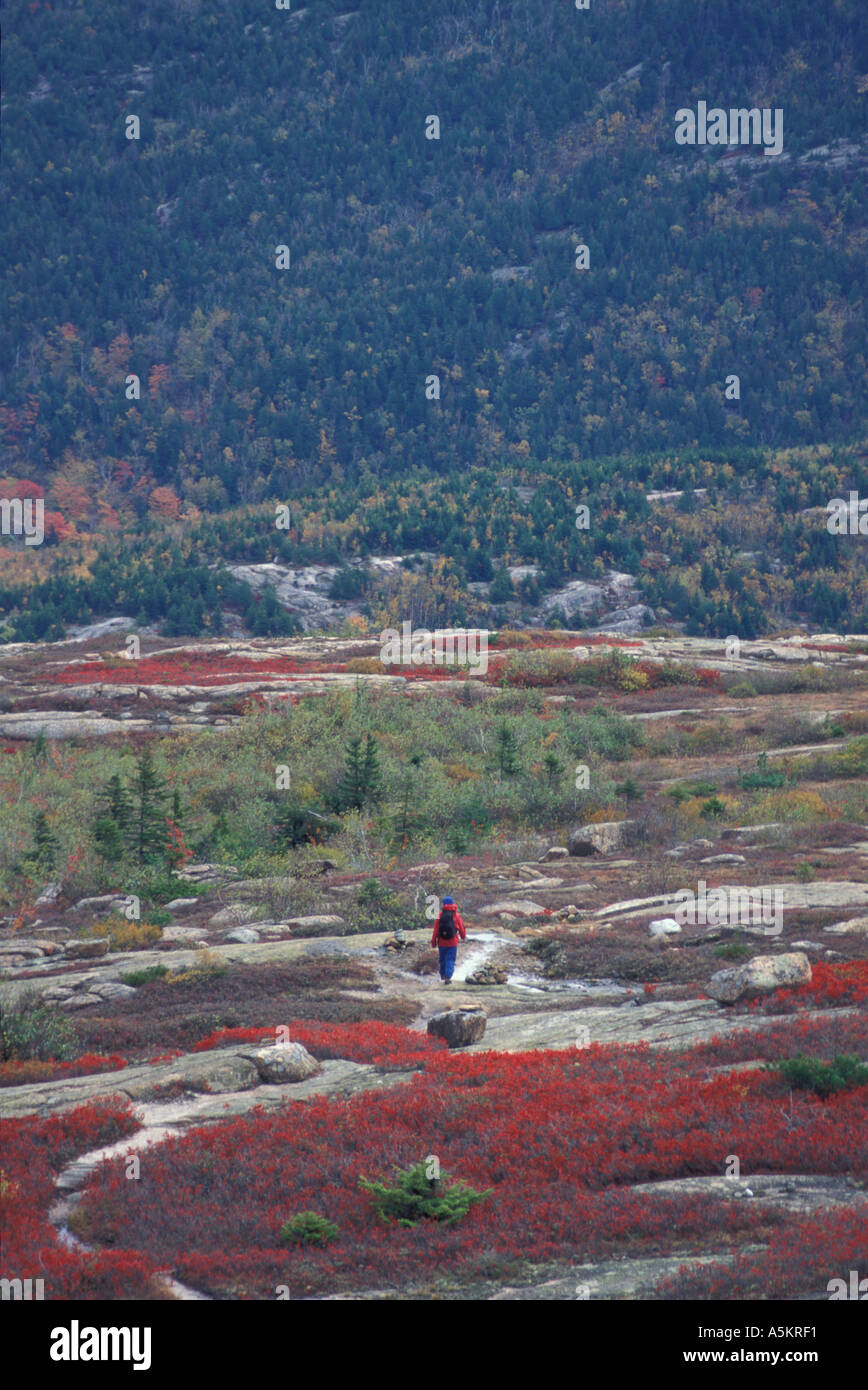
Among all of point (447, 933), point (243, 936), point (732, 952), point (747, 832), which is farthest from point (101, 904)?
point (747, 832)

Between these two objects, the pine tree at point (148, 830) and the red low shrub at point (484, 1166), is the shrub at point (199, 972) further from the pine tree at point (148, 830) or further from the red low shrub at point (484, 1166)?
the pine tree at point (148, 830)

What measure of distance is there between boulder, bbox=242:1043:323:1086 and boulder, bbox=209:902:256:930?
7.56m

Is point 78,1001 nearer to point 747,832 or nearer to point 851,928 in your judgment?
point 851,928

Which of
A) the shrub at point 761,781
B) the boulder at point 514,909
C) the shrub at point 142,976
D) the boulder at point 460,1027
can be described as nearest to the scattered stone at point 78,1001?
the shrub at point 142,976

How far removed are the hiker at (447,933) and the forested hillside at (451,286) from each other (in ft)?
280

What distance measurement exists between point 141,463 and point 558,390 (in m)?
53.1

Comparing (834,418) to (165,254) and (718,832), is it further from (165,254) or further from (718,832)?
(718,832)

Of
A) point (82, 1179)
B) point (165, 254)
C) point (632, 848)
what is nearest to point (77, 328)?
point (165, 254)

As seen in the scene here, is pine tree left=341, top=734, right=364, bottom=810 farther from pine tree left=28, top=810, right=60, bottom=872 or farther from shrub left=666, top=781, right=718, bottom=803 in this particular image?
shrub left=666, top=781, right=718, bottom=803

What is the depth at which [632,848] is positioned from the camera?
2545 cm

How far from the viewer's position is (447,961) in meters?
16.7

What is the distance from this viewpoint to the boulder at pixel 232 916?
20547 mm

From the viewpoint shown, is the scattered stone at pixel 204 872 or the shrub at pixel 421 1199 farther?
the scattered stone at pixel 204 872
